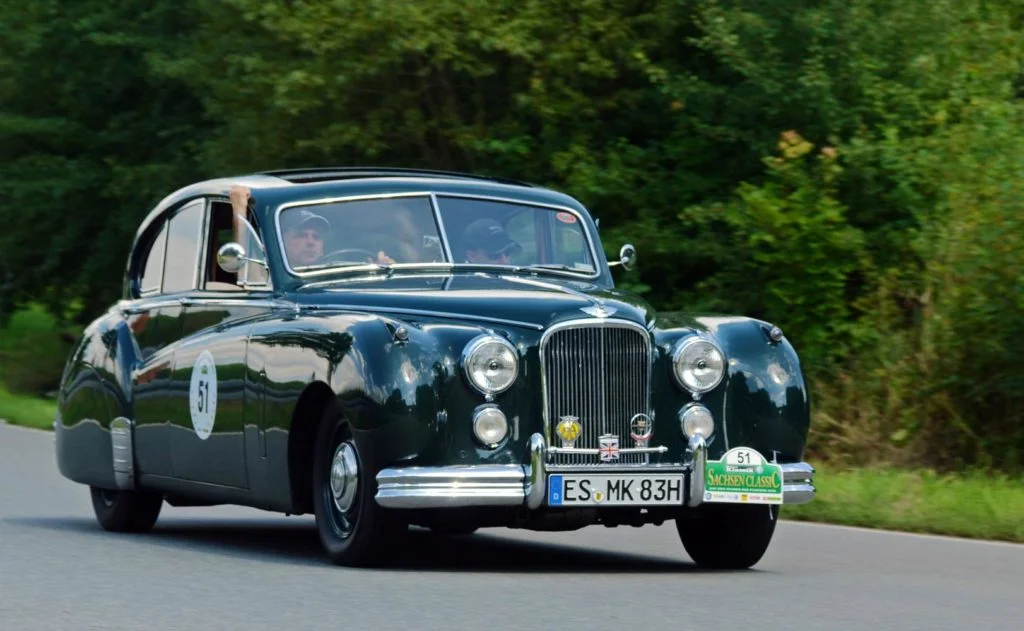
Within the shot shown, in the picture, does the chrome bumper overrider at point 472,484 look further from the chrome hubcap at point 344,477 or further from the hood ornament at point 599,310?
the hood ornament at point 599,310

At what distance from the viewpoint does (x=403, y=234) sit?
34.3 ft

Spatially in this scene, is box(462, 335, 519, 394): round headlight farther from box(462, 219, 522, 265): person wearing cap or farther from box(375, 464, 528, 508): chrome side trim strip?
box(462, 219, 522, 265): person wearing cap

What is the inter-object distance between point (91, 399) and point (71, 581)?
346 cm

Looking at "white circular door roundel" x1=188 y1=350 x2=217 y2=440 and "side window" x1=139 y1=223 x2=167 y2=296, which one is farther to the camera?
"side window" x1=139 y1=223 x2=167 y2=296

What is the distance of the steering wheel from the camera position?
10.3 m

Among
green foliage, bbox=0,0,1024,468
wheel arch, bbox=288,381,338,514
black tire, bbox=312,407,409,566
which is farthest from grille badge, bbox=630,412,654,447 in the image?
green foliage, bbox=0,0,1024,468

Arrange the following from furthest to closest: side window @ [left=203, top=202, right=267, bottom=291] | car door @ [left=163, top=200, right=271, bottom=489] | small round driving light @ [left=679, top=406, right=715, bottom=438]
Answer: side window @ [left=203, top=202, right=267, bottom=291], car door @ [left=163, top=200, right=271, bottom=489], small round driving light @ [left=679, top=406, right=715, bottom=438]

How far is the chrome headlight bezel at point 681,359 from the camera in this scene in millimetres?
9195

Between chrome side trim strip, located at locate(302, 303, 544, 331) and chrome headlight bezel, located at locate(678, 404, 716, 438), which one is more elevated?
chrome side trim strip, located at locate(302, 303, 544, 331)

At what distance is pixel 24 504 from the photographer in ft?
42.7

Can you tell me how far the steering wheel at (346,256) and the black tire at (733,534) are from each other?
200 centimetres

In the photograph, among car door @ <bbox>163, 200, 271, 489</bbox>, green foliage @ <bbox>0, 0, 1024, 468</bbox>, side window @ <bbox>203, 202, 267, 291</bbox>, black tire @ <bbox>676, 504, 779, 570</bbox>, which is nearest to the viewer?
black tire @ <bbox>676, 504, 779, 570</bbox>

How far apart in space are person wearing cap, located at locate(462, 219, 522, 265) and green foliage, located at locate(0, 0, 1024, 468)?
6.57 metres

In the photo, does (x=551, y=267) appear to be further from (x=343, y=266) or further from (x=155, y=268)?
(x=155, y=268)
